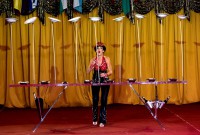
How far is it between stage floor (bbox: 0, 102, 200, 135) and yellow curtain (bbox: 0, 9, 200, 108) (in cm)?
40

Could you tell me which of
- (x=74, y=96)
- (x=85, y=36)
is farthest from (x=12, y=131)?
(x=85, y=36)

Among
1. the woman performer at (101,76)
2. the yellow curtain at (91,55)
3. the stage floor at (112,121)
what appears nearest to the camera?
the stage floor at (112,121)

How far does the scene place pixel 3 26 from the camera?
848 cm

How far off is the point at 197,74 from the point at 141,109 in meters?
1.98

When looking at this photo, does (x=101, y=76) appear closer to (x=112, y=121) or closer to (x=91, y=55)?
(x=112, y=121)

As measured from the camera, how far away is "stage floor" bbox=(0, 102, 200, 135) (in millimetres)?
5629

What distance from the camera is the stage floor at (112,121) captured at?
5.63m

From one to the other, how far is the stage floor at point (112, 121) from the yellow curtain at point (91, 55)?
40 centimetres

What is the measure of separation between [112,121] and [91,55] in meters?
2.57

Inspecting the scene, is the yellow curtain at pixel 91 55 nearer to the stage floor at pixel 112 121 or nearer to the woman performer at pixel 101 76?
the stage floor at pixel 112 121

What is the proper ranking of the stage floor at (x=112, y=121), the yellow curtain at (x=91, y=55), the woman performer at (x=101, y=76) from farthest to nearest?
1. the yellow curtain at (x=91, y=55)
2. the woman performer at (x=101, y=76)
3. the stage floor at (x=112, y=121)

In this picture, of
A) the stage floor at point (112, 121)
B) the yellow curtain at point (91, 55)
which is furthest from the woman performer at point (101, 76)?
the yellow curtain at point (91, 55)

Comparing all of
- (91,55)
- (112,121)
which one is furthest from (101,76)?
(91,55)

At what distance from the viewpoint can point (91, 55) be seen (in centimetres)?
870
